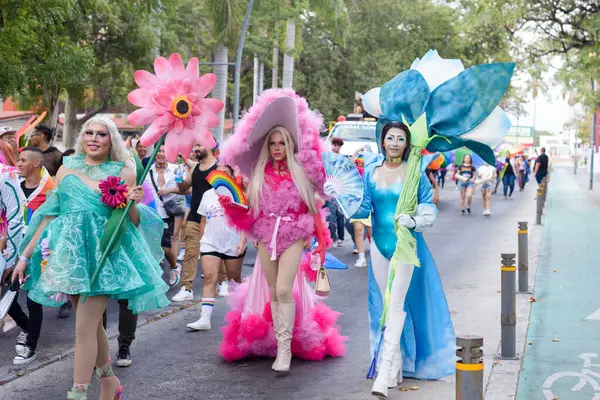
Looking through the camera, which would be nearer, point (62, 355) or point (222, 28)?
point (62, 355)

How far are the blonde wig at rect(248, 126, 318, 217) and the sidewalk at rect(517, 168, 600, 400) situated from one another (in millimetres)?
2090

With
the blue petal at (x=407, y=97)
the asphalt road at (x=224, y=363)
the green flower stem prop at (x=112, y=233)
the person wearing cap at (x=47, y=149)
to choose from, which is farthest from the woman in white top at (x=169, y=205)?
the green flower stem prop at (x=112, y=233)

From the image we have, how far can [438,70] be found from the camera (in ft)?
21.1

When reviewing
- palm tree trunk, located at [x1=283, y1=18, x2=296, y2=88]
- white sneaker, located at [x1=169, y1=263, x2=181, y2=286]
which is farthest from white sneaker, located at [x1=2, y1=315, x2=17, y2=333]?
palm tree trunk, located at [x1=283, y1=18, x2=296, y2=88]

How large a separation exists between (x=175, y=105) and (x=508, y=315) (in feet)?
11.0

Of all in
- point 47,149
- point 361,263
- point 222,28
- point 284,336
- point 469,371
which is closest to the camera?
point 469,371

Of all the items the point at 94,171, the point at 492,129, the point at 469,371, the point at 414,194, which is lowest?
the point at 469,371

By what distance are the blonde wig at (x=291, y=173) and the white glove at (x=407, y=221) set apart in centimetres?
100

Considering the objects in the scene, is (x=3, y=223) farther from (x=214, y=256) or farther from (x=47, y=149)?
(x=47, y=149)

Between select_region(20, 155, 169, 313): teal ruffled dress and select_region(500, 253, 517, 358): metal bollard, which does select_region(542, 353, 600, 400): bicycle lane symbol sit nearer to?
select_region(500, 253, 517, 358): metal bollard

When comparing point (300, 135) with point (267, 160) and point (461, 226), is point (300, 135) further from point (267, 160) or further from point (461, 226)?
point (461, 226)

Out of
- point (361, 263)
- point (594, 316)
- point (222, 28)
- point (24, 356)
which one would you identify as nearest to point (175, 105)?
point (24, 356)

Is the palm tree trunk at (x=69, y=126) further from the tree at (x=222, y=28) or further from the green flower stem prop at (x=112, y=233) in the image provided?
the green flower stem prop at (x=112, y=233)

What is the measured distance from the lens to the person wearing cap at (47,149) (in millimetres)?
9694
